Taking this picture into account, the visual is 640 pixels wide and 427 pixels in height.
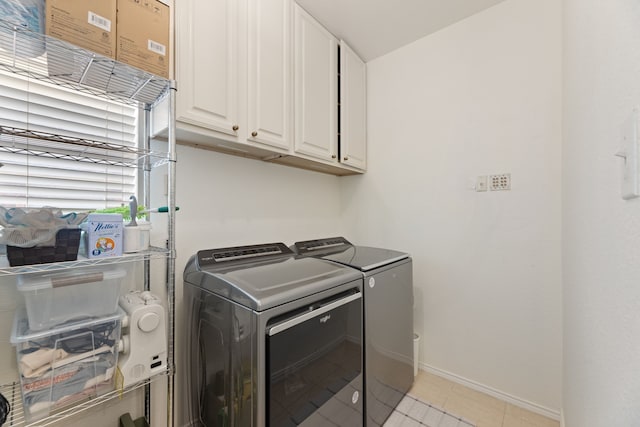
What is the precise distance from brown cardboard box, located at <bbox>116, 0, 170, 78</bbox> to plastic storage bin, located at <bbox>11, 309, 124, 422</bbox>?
0.94 meters

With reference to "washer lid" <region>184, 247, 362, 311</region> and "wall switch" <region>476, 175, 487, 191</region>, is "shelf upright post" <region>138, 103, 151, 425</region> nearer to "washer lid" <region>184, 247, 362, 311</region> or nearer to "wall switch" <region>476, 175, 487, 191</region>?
"washer lid" <region>184, 247, 362, 311</region>

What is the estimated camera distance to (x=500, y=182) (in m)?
1.73

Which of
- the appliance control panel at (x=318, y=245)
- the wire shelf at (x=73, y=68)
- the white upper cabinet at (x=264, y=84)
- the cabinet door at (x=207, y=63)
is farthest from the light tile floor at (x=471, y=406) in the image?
the wire shelf at (x=73, y=68)

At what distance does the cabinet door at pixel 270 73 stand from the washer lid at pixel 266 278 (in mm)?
720

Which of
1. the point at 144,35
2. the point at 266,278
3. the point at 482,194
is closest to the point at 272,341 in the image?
the point at 266,278

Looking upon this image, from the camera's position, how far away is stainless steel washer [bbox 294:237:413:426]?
4.82 ft

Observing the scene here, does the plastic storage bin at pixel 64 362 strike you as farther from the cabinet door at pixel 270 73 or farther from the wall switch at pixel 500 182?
the wall switch at pixel 500 182

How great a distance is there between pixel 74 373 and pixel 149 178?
856mm

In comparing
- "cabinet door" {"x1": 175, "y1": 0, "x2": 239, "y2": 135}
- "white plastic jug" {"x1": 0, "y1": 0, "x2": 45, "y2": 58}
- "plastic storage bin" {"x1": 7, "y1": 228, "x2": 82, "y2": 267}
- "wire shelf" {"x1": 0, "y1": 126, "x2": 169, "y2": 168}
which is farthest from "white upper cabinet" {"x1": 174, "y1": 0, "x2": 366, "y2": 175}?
"plastic storage bin" {"x1": 7, "y1": 228, "x2": 82, "y2": 267}

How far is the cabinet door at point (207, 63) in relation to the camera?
118 cm

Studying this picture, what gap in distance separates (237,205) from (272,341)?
101cm

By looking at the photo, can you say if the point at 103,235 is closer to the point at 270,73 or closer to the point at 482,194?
the point at 270,73

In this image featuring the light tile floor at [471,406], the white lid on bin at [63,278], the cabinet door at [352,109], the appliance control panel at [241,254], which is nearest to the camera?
the white lid on bin at [63,278]

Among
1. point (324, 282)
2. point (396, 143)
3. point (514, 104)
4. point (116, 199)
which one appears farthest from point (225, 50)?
point (514, 104)
